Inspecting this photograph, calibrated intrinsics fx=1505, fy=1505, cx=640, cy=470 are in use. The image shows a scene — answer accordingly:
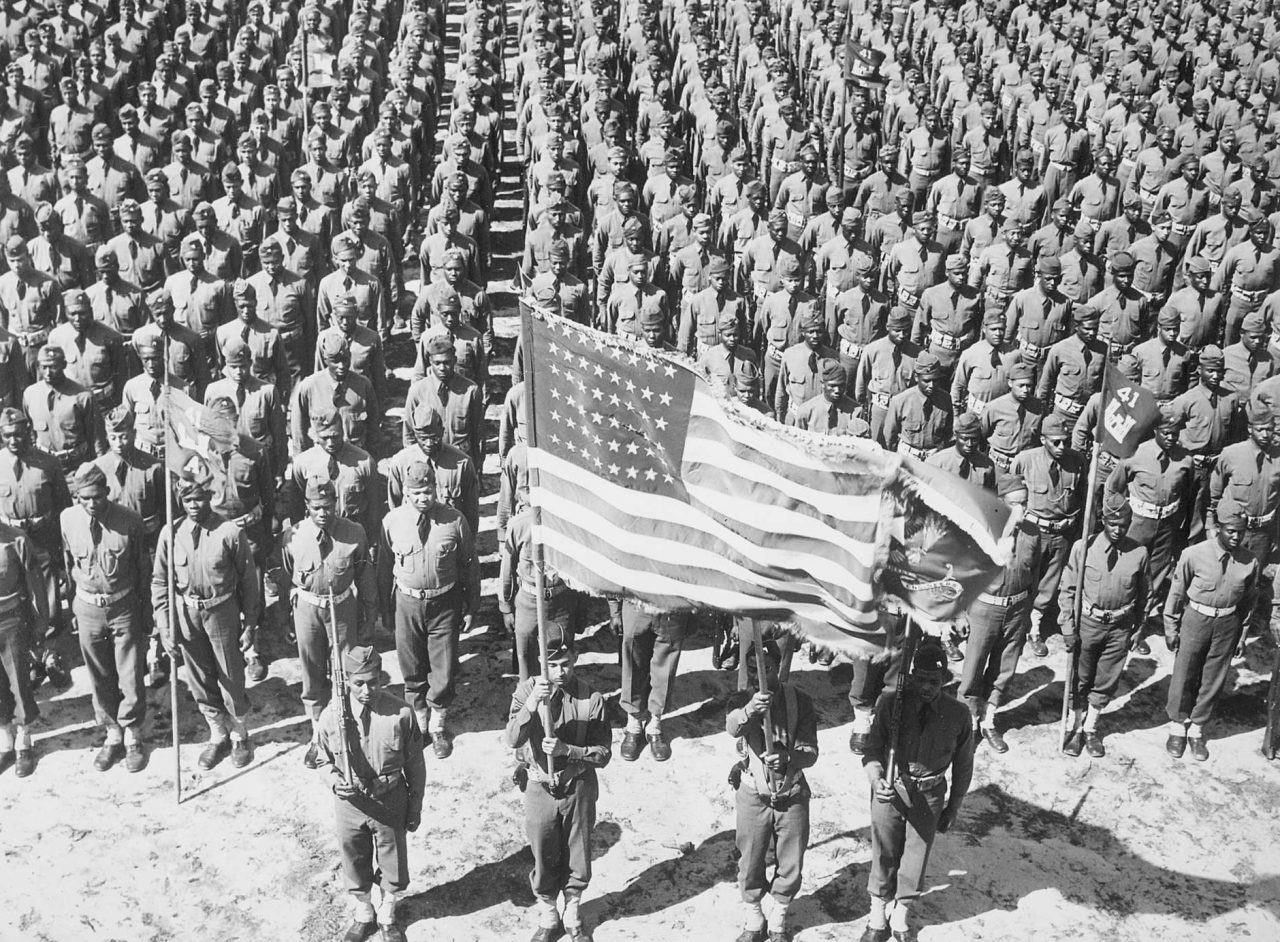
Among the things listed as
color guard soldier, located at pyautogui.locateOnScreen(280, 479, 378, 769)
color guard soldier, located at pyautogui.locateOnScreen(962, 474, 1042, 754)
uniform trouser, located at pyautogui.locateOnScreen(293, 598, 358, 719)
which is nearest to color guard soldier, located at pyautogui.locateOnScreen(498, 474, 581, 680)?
color guard soldier, located at pyautogui.locateOnScreen(280, 479, 378, 769)

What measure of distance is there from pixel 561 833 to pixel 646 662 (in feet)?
7.30

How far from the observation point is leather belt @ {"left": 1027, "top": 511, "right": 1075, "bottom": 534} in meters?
11.9

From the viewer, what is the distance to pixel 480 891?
32.6ft

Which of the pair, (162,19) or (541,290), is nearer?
(541,290)

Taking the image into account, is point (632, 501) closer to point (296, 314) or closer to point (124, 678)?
point (124, 678)

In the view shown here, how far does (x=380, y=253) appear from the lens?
51.9 feet

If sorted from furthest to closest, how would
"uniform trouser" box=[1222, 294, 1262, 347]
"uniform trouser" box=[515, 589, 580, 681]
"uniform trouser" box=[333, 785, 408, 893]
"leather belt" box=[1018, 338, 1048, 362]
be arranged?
1. "uniform trouser" box=[1222, 294, 1262, 347]
2. "leather belt" box=[1018, 338, 1048, 362]
3. "uniform trouser" box=[515, 589, 580, 681]
4. "uniform trouser" box=[333, 785, 408, 893]

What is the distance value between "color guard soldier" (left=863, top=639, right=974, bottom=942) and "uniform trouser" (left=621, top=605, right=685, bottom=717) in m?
2.30

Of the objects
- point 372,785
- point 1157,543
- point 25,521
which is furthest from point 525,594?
point 1157,543

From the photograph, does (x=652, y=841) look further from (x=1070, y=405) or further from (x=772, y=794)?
(x=1070, y=405)

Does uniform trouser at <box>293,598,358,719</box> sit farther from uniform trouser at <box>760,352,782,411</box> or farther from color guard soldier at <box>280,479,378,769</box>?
uniform trouser at <box>760,352,782,411</box>

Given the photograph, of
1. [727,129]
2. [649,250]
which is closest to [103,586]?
[649,250]

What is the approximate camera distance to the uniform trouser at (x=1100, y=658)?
36.6 feet

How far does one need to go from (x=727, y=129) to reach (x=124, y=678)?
430 inches
